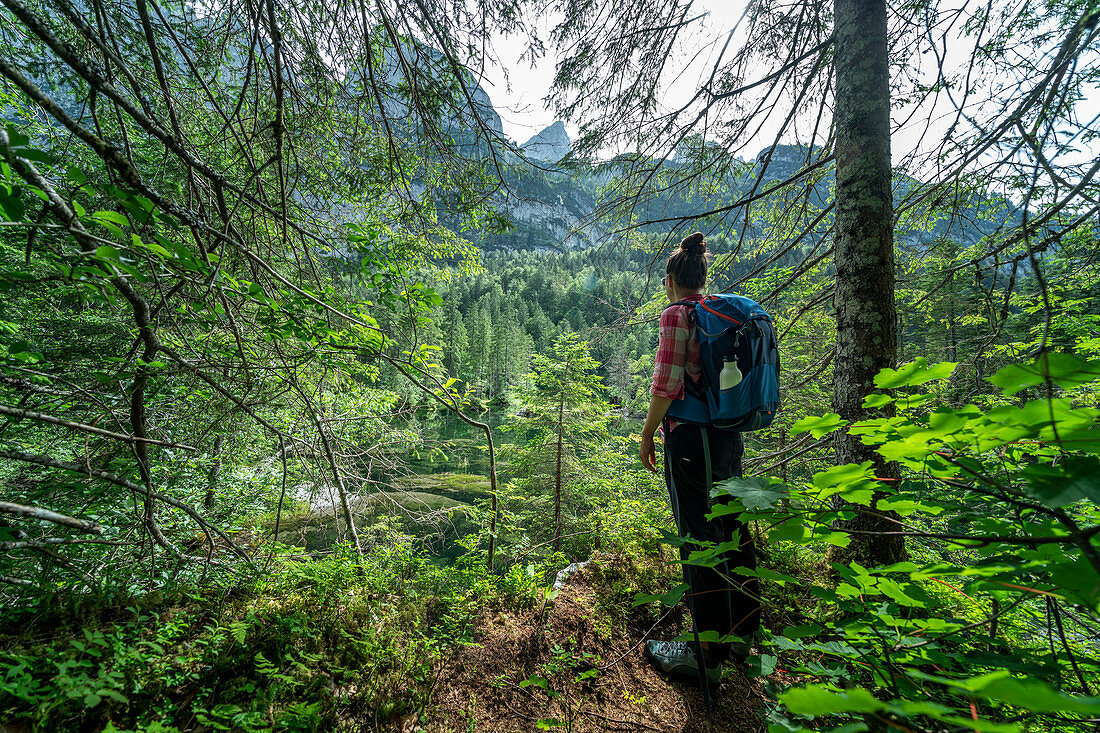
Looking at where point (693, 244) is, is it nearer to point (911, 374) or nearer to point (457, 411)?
point (911, 374)

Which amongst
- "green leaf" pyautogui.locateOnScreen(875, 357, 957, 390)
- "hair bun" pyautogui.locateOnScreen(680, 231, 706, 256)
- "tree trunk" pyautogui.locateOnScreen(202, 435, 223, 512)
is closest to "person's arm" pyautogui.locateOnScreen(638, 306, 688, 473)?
"hair bun" pyautogui.locateOnScreen(680, 231, 706, 256)

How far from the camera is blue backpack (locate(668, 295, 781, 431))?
190 cm

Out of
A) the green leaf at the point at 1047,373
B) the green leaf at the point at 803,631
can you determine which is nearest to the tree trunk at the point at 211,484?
the green leaf at the point at 803,631

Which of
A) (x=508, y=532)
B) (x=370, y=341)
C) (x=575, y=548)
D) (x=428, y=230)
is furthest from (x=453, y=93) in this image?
(x=508, y=532)

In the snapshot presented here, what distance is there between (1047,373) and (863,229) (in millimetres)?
1763

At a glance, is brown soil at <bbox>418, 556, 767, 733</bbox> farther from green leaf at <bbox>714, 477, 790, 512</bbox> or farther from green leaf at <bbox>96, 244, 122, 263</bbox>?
green leaf at <bbox>96, 244, 122, 263</bbox>

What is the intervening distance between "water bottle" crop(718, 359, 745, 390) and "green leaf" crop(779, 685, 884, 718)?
5.06ft

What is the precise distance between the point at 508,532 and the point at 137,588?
195 inches

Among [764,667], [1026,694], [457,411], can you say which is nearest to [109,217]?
[457,411]

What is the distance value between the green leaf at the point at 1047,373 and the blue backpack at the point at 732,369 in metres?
1.19

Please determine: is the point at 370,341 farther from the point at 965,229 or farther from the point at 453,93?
the point at 965,229

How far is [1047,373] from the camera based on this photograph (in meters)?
0.67

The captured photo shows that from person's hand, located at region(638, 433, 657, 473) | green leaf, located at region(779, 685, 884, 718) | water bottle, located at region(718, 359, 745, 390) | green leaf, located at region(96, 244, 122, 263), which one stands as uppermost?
green leaf, located at region(96, 244, 122, 263)

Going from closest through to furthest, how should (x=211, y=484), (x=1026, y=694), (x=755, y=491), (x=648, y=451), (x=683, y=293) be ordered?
1. (x=1026, y=694)
2. (x=755, y=491)
3. (x=648, y=451)
4. (x=683, y=293)
5. (x=211, y=484)
